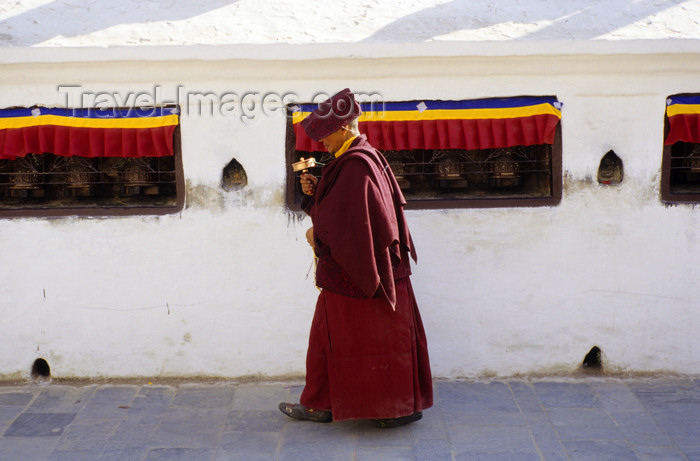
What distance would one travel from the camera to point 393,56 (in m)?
4.02

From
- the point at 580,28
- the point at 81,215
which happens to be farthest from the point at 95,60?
the point at 580,28

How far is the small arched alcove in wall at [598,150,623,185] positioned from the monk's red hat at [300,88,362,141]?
1.80 metres

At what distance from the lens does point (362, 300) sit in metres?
3.51

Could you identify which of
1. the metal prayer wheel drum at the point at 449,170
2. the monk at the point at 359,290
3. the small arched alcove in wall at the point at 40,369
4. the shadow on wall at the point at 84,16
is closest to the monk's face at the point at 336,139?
the monk at the point at 359,290

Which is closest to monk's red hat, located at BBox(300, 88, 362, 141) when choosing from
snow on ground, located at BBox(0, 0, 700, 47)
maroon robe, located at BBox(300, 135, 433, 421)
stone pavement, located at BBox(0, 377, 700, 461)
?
maroon robe, located at BBox(300, 135, 433, 421)

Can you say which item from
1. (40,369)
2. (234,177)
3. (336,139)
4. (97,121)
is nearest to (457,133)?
(336,139)

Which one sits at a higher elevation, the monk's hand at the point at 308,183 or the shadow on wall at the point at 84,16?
the shadow on wall at the point at 84,16

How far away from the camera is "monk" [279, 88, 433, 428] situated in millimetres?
3352

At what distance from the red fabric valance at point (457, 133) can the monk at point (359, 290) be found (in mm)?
648

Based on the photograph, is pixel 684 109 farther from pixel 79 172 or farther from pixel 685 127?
pixel 79 172

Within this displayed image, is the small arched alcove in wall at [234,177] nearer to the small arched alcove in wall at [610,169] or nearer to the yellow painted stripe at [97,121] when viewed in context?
the yellow painted stripe at [97,121]

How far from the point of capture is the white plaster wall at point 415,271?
4168 mm

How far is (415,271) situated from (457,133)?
91 centimetres

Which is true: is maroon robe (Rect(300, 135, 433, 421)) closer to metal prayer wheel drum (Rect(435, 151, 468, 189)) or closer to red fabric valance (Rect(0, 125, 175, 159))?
metal prayer wheel drum (Rect(435, 151, 468, 189))
